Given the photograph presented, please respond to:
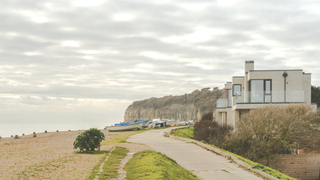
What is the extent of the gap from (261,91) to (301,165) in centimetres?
841

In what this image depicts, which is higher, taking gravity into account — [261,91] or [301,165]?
[261,91]

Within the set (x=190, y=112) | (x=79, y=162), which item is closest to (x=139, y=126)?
(x=79, y=162)

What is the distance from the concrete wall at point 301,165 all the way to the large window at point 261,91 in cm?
715

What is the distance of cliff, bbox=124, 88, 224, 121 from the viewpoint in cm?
15138

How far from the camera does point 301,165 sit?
2278 centimetres

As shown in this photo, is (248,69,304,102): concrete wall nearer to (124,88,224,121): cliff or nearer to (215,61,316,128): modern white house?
(215,61,316,128): modern white house

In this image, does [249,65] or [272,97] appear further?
[249,65]

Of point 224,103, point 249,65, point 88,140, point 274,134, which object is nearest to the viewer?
point 88,140

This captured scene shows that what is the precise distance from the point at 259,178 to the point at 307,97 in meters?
20.1

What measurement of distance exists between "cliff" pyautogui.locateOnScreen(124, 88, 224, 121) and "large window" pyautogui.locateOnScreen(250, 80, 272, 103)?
104491 mm

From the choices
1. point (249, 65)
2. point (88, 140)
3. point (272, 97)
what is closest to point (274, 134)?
point (272, 97)

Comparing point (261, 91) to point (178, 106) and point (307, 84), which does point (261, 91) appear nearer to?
point (307, 84)

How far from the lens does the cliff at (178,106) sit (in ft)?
497

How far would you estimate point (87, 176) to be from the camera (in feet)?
36.1
